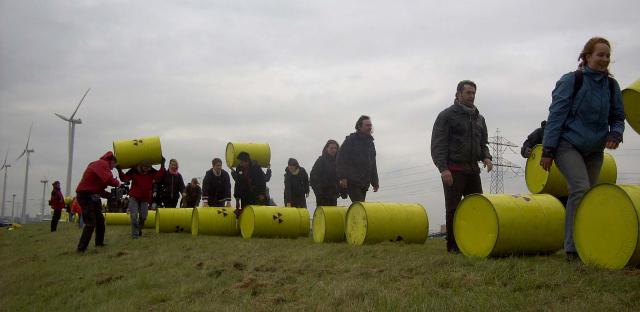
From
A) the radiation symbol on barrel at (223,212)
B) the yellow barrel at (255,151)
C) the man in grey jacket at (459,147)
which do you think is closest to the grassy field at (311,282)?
the man in grey jacket at (459,147)

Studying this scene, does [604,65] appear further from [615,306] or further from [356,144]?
[356,144]

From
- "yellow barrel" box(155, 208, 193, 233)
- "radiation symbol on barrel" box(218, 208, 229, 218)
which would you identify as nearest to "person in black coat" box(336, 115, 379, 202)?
"radiation symbol on barrel" box(218, 208, 229, 218)

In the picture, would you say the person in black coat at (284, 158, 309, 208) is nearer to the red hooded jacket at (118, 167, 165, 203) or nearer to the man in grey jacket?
the red hooded jacket at (118, 167, 165, 203)

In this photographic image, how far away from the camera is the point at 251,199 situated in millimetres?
13516

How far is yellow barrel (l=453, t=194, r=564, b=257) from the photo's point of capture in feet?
20.7

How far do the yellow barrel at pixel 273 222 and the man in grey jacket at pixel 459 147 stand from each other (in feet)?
17.5

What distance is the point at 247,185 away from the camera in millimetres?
A: 13484

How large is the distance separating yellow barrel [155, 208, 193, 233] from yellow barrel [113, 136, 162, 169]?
1.68 metres

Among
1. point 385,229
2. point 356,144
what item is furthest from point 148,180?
point 385,229

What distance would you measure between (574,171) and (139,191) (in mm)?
10171

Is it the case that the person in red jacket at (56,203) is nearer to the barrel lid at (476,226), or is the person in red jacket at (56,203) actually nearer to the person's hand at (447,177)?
the person's hand at (447,177)

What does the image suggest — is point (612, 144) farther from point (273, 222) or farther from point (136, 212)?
point (136, 212)

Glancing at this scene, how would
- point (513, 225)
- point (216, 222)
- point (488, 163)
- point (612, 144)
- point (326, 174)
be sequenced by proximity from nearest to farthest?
1. point (612, 144)
2. point (513, 225)
3. point (488, 163)
4. point (326, 174)
5. point (216, 222)

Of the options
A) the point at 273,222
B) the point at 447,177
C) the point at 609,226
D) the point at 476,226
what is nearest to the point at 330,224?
the point at 273,222
